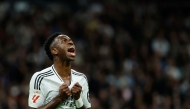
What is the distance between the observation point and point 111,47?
47.2ft

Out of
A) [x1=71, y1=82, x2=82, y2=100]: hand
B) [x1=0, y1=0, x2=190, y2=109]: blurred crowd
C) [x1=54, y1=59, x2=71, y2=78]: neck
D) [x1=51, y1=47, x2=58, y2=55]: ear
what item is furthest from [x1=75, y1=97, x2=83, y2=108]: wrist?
[x1=0, y1=0, x2=190, y2=109]: blurred crowd

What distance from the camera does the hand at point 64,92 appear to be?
18.9 feet

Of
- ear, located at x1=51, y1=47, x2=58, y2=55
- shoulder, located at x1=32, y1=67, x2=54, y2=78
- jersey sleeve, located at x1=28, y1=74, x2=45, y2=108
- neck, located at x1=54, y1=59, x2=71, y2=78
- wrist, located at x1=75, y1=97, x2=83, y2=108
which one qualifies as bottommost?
wrist, located at x1=75, y1=97, x2=83, y2=108

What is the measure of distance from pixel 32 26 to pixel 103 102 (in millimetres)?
3577

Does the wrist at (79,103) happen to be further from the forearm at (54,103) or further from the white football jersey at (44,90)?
the forearm at (54,103)

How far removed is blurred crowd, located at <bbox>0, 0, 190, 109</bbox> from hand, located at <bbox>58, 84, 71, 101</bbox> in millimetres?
5594

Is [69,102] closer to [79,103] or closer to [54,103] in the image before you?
[79,103]

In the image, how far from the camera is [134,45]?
1463cm

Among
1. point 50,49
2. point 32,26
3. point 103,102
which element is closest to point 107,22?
point 32,26

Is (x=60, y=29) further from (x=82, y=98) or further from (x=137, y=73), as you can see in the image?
(x=82, y=98)

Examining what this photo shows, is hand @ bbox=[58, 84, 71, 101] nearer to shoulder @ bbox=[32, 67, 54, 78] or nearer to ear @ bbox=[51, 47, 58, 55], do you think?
shoulder @ bbox=[32, 67, 54, 78]

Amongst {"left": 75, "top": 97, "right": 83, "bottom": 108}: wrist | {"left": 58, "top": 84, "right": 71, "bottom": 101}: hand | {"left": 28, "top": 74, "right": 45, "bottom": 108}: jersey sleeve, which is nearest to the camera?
{"left": 58, "top": 84, "right": 71, "bottom": 101}: hand

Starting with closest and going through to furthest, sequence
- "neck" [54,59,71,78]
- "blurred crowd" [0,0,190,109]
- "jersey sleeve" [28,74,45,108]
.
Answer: "jersey sleeve" [28,74,45,108]
"neck" [54,59,71,78]
"blurred crowd" [0,0,190,109]

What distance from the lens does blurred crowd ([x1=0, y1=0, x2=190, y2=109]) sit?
12.4 meters
